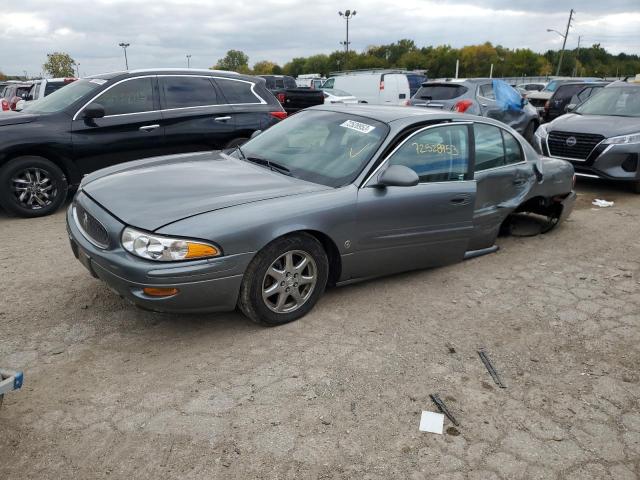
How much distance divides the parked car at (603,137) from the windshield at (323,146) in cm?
521

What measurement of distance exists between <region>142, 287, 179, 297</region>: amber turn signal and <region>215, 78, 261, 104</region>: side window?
190 inches

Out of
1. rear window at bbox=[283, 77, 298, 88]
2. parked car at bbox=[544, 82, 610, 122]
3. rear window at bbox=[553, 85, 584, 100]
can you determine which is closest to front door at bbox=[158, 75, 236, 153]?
parked car at bbox=[544, 82, 610, 122]

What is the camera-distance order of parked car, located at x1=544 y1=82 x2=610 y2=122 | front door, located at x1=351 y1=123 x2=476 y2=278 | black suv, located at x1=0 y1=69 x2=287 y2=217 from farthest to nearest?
1. parked car, located at x1=544 y1=82 x2=610 y2=122
2. black suv, located at x1=0 y1=69 x2=287 y2=217
3. front door, located at x1=351 y1=123 x2=476 y2=278

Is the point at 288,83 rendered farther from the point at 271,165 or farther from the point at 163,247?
the point at 163,247

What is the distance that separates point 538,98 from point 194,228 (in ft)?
67.3

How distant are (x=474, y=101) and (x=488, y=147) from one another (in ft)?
22.8

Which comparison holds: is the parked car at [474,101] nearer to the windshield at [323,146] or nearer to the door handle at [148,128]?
the door handle at [148,128]

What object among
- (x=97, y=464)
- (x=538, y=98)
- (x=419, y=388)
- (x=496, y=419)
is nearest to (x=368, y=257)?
(x=419, y=388)

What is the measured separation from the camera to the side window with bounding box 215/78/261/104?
744 cm

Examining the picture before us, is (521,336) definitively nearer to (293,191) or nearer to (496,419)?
(496,419)

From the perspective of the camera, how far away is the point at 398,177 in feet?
12.4

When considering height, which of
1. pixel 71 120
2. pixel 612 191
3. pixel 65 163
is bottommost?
pixel 612 191

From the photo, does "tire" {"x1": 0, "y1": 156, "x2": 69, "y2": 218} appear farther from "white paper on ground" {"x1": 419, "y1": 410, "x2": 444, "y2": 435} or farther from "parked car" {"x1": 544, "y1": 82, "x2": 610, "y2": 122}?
"parked car" {"x1": 544, "y1": 82, "x2": 610, "y2": 122}

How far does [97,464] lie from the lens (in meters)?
2.40
